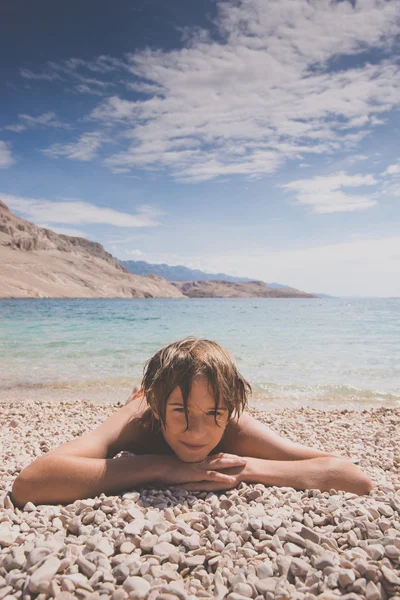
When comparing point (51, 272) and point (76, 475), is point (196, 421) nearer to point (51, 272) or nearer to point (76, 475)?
→ point (76, 475)

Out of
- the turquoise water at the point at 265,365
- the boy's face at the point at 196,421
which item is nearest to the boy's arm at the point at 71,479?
the boy's face at the point at 196,421

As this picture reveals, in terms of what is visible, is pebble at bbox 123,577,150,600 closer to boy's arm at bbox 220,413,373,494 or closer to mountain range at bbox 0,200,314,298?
boy's arm at bbox 220,413,373,494

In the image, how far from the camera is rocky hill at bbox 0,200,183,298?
107125 mm

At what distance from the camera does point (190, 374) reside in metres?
3.25

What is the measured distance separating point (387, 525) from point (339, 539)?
0.39 metres

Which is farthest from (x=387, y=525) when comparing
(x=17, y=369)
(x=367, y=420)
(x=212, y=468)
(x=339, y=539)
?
(x=17, y=369)

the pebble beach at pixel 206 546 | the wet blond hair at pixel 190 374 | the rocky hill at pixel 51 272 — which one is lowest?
the pebble beach at pixel 206 546

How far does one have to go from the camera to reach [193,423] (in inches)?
129

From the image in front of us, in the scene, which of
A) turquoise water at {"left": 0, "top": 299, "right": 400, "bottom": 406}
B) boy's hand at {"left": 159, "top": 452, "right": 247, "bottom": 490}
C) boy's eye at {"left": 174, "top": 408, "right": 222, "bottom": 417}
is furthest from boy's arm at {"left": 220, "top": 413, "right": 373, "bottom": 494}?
turquoise water at {"left": 0, "top": 299, "right": 400, "bottom": 406}

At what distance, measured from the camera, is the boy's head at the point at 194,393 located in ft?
10.6

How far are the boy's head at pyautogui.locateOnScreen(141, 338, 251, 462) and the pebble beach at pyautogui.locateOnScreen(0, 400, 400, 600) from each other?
0.51m

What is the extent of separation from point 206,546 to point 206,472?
0.83 metres

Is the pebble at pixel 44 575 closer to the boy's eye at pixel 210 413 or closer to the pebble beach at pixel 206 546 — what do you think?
the pebble beach at pixel 206 546

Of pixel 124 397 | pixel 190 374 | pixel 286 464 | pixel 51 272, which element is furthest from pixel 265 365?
pixel 51 272
